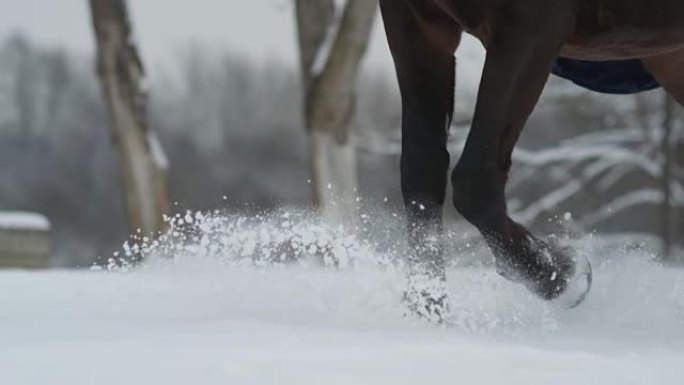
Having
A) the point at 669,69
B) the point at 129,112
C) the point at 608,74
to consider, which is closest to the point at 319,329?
the point at 608,74

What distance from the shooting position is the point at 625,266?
11.5 feet

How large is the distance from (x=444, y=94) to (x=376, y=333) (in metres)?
0.88

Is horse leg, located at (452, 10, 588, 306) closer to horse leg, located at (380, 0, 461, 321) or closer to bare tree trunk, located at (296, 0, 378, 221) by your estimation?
horse leg, located at (380, 0, 461, 321)

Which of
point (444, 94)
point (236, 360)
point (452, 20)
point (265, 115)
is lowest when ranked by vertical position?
point (265, 115)

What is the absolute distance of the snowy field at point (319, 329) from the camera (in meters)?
1.70

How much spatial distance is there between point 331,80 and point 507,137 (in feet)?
26.0

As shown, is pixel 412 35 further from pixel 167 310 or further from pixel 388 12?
pixel 167 310

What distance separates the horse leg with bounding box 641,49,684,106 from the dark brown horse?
0.04 ft

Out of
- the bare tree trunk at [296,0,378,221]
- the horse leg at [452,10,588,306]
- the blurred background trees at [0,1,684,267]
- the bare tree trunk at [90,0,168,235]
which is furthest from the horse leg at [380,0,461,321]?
the blurred background trees at [0,1,684,267]

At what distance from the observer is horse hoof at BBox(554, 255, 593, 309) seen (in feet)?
9.08

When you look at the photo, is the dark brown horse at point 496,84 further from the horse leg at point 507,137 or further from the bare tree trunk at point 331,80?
the bare tree trunk at point 331,80

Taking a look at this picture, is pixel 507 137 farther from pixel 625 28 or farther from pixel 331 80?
pixel 331 80

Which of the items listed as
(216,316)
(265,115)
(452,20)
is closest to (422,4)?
(452,20)

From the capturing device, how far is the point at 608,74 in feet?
10.5
